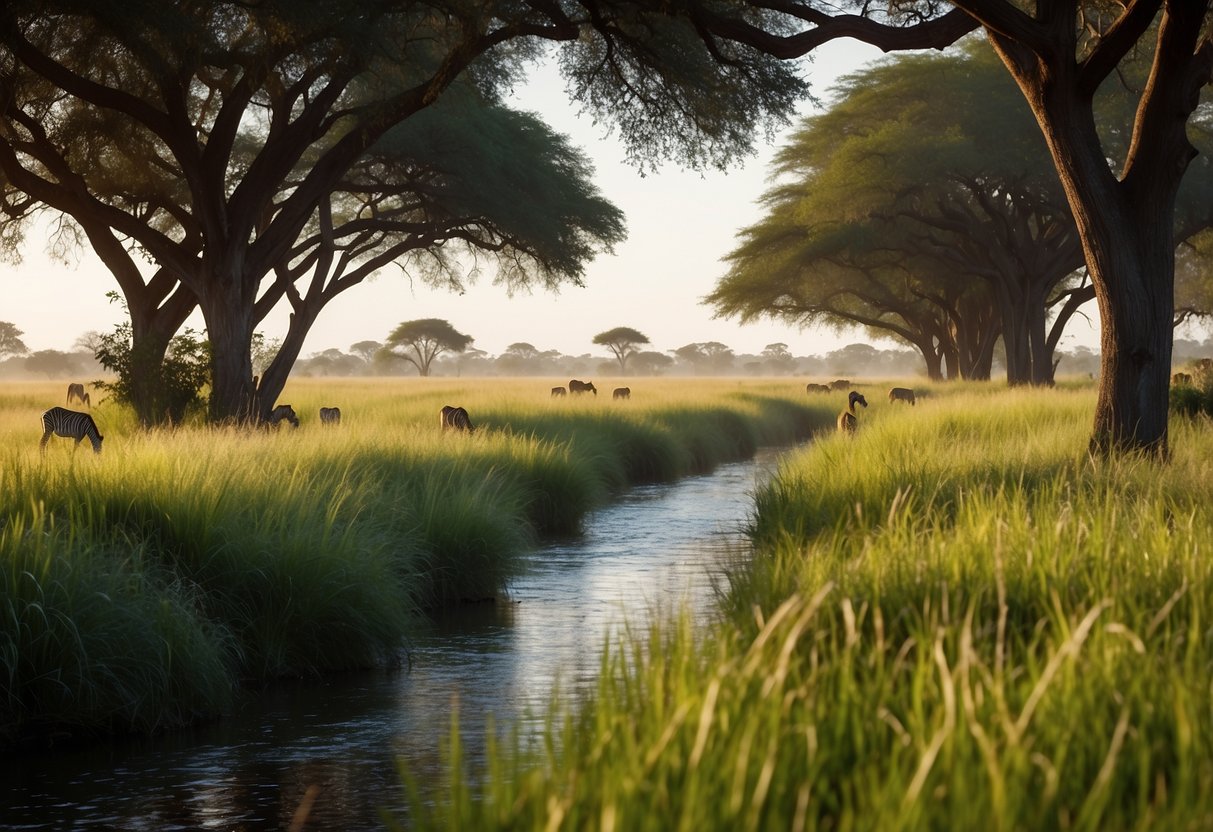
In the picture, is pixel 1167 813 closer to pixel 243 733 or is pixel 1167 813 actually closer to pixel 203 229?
pixel 243 733

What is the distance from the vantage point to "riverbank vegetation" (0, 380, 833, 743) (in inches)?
293

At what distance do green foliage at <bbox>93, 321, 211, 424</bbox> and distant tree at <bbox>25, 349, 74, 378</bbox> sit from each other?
94.3m

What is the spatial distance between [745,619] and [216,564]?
13.0 ft

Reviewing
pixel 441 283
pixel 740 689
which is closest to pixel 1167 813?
pixel 740 689

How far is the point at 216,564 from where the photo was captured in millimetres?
9180

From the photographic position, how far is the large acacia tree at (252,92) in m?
17.2

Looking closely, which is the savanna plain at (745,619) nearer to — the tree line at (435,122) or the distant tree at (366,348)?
the tree line at (435,122)

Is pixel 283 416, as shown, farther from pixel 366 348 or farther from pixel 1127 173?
pixel 366 348

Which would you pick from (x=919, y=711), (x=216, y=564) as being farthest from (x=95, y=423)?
(x=919, y=711)

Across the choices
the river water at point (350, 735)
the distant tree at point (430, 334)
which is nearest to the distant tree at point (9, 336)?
the distant tree at point (430, 334)

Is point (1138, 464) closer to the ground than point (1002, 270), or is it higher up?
closer to the ground

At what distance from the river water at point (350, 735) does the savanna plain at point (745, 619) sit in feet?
0.86

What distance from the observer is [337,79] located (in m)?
20.2

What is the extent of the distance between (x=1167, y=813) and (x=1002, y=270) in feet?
120
